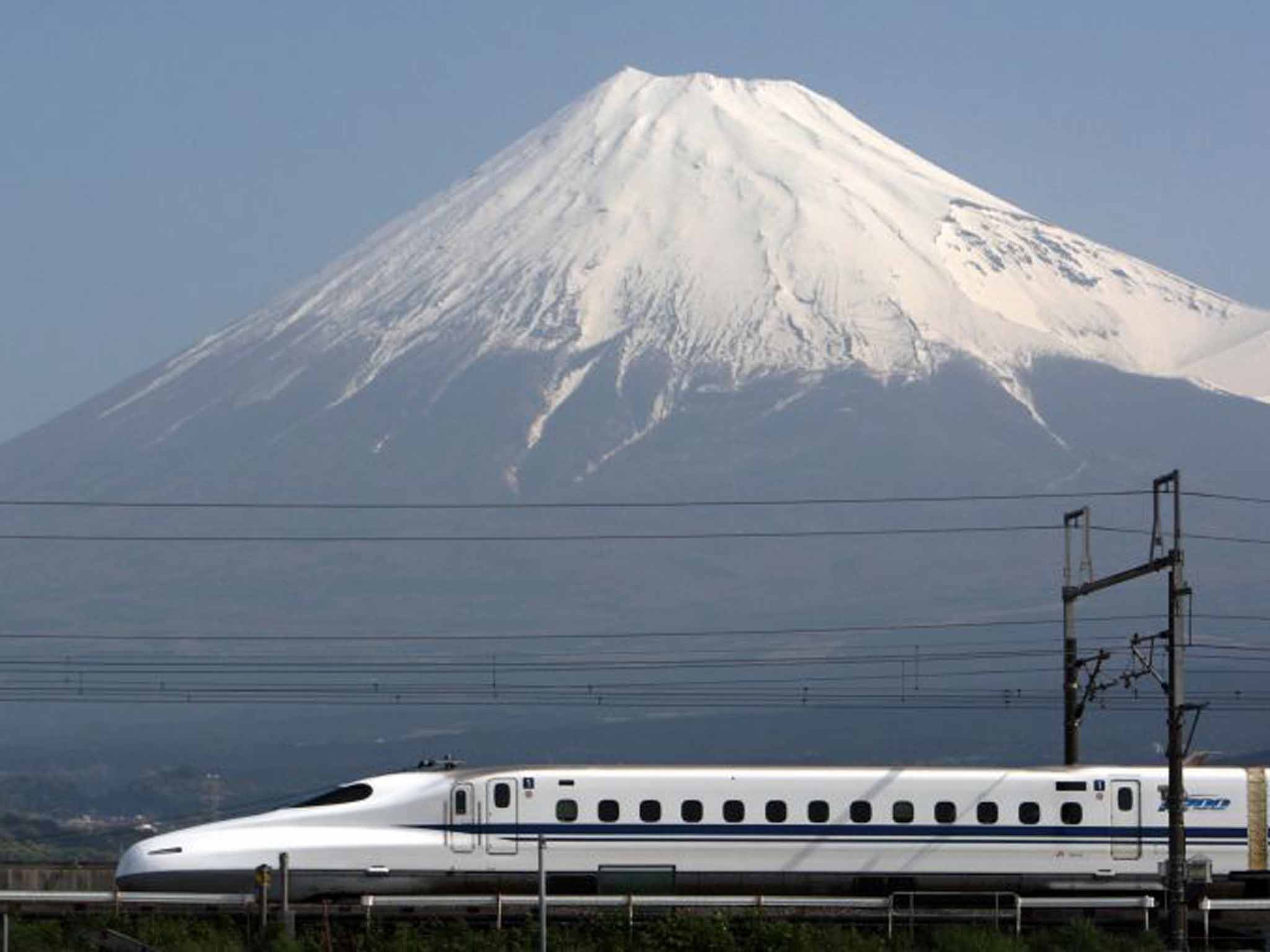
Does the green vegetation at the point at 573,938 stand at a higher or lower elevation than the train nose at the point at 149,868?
lower

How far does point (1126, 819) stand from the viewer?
59.9 metres

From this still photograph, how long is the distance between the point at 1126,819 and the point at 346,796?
46.5ft

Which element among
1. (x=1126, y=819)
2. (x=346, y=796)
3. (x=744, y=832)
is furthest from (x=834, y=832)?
(x=346, y=796)

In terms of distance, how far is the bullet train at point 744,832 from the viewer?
59062 millimetres

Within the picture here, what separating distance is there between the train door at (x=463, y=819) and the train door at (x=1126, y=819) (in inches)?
456

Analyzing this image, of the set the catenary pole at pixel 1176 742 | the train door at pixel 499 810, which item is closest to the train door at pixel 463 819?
the train door at pixel 499 810

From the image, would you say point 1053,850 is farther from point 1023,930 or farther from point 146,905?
point 146,905

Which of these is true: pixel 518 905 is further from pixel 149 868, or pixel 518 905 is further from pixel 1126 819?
pixel 1126 819

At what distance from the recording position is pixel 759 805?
5991cm

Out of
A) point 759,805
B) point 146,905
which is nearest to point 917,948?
point 759,805

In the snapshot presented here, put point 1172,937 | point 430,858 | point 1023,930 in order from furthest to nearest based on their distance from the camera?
point 430,858 < point 1023,930 < point 1172,937

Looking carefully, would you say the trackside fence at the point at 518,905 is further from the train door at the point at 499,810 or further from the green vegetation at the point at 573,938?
the train door at the point at 499,810

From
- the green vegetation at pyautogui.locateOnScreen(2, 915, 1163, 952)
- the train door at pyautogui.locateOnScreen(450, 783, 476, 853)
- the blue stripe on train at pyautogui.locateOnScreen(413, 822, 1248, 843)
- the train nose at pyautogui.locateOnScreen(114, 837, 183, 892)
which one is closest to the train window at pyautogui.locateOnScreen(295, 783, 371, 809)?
the blue stripe on train at pyautogui.locateOnScreen(413, 822, 1248, 843)

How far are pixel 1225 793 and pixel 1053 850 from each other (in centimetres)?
332
